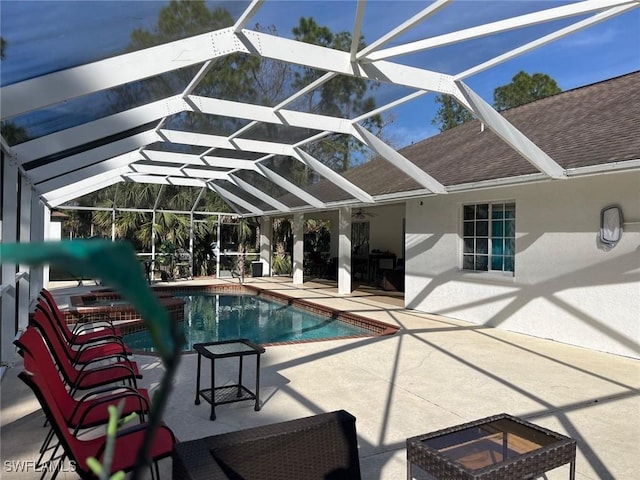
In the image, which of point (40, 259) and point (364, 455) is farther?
point (364, 455)

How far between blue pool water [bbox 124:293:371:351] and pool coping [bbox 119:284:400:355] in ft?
0.43

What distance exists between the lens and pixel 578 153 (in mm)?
8219

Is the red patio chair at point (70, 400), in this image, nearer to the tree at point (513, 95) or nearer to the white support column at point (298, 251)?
the white support column at point (298, 251)

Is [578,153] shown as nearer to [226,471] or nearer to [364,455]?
[364,455]

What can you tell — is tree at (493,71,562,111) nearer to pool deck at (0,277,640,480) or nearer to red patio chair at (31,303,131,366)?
pool deck at (0,277,640,480)

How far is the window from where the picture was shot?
32.7ft

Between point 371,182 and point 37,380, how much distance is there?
1286cm

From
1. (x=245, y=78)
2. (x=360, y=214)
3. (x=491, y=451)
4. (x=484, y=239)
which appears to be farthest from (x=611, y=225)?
(x=360, y=214)

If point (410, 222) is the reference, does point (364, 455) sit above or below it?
below

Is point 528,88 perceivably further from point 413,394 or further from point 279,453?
point 279,453

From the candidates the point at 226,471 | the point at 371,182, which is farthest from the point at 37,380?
the point at 371,182

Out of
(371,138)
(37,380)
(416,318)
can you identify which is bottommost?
(416,318)

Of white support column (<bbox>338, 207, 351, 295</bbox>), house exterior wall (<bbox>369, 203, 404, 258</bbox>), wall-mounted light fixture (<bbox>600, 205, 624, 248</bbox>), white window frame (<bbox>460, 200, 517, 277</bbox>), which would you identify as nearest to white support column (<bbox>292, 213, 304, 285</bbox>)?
house exterior wall (<bbox>369, 203, 404, 258</bbox>)

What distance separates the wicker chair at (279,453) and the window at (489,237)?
7.86 m
